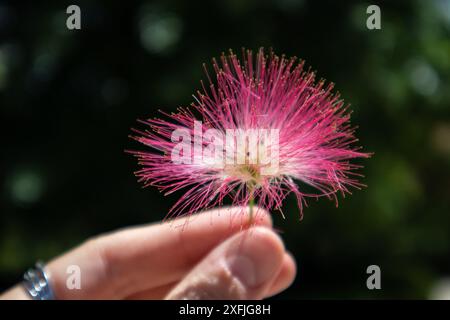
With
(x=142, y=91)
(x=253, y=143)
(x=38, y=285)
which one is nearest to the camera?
(x=253, y=143)

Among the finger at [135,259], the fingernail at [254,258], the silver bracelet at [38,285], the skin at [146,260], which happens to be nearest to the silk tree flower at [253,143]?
the fingernail at [254,258]

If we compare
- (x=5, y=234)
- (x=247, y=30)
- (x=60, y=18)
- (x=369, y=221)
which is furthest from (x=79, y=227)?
(x=369, y=221)

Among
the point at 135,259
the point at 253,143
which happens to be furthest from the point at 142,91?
the point at 253,143

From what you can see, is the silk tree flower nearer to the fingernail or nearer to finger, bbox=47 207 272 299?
the fingernail

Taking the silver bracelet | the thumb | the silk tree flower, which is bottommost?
the silver bracelet

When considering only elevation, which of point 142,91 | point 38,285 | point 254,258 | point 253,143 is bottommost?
point 38,285

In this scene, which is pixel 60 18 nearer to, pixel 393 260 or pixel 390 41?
pixel 390 41

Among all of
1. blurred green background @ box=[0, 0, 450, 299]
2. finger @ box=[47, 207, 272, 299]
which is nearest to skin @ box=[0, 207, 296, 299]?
finger @ box=[47, 207, 272, 299]

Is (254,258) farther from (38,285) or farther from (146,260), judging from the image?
(38,285)

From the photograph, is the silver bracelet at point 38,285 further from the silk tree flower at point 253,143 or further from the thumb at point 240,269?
the silk tree flower at point 253,143
